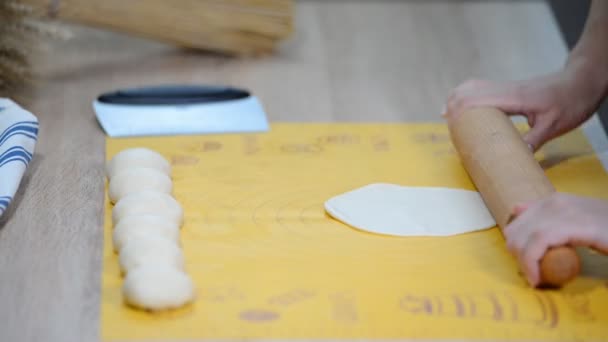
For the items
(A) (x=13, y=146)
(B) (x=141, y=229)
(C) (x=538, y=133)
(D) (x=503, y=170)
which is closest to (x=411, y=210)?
(D) (x=503, y=170)

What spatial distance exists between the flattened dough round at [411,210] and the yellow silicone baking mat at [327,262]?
1cm

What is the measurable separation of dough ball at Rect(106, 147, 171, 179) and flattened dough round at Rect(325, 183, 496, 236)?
215 mm

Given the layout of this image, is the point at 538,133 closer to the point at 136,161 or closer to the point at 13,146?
the point at 136,161

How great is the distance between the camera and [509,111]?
1.14 m

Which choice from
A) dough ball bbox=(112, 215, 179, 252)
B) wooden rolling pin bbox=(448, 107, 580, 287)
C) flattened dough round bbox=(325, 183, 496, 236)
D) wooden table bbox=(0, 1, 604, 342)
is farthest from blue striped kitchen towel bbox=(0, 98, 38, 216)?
wooden rolling pin bbox=(448, 107, 580, 287)

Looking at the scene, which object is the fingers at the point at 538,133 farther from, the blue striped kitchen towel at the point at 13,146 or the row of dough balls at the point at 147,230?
the blue striped kitchen towel at the point at 13,146

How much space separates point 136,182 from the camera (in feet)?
3.33

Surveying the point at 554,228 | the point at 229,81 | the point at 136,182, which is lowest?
the point at 554,228

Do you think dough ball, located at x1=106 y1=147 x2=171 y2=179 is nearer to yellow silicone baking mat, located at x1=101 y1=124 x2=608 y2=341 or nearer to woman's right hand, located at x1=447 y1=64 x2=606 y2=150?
yellow silicone baking mat, located at x1=101 y1=124 x2=608 y2=341

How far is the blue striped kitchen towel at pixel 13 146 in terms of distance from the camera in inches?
39.5

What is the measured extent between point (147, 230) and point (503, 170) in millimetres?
406

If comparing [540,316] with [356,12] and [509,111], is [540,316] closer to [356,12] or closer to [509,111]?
[509,111]

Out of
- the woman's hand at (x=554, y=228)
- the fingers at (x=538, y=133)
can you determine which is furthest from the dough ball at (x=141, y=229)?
the fingers at (x=538, y=133)

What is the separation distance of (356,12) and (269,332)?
1031 millimetres
